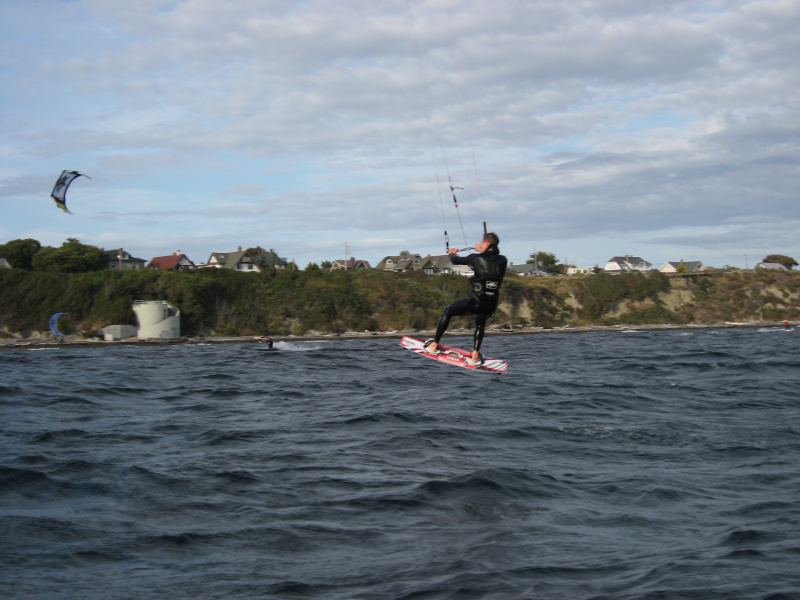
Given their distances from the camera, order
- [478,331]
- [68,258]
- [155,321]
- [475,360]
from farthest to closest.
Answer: [68,258], [155,321], [475,360], [478,331]

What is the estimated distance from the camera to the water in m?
8.93

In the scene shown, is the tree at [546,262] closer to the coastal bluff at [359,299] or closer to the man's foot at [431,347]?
the coastal bluff at [359,299]

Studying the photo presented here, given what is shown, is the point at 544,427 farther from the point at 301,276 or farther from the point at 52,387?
the point at 301,276

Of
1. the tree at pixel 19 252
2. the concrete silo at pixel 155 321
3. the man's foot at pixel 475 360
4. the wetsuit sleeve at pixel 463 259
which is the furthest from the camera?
the tree at pixel 19 252

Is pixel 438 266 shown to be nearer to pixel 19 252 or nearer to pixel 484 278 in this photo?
pixel 19 252

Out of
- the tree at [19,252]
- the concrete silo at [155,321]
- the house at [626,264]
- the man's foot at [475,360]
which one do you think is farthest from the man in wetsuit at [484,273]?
the house at [626,264]

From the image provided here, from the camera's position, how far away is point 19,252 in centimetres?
11500

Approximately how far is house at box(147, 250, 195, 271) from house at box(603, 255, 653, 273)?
87.9 m

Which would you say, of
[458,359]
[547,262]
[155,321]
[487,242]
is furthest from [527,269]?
[487,242]

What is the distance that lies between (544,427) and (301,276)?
96636 millimetres

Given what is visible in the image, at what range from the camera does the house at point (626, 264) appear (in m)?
170

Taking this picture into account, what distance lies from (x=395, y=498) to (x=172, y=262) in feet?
414

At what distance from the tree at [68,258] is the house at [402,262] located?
56523 millimetres

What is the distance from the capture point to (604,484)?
13.2m
